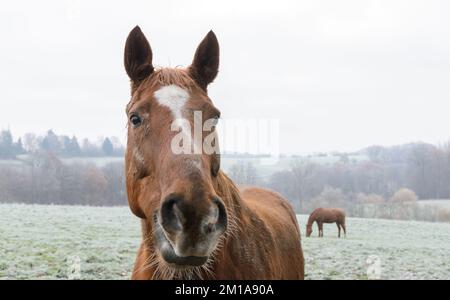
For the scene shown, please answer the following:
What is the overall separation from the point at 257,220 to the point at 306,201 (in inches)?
1673

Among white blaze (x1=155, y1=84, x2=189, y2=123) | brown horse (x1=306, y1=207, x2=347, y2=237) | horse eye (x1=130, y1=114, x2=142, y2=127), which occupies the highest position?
white blaze (x1=155, y1=84, x2=189, y2=123)

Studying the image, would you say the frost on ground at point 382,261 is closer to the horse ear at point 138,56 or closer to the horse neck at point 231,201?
the horse neck at point 231,201

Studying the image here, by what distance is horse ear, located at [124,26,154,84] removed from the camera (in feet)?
10.5

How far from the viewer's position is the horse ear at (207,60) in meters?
3.25

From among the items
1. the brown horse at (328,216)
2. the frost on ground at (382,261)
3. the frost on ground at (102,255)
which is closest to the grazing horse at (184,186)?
the frost on ground at (102,255)

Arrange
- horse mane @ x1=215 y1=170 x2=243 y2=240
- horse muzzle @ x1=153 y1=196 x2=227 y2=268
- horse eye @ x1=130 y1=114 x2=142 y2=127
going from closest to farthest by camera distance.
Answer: horse muzzle @ x1=153 y1=196 x2=227 y2=268
horse eye @ x1=130 y1=114 x2=142 y2=127
horse mane @ x1=215 y1=170 x2=243 y2=240

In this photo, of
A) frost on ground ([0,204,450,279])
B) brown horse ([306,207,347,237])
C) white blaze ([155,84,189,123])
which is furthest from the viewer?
brown horse ([306,207,347,237])

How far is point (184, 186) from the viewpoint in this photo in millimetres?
2240

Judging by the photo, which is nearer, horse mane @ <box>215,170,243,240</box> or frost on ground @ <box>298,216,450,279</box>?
horse mane @ <box>215,170,243,240</box>

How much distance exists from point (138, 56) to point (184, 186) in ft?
4.61

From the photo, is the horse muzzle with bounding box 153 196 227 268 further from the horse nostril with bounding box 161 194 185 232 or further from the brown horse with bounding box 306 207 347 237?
the brown horse with bounding box 306 207 347 237

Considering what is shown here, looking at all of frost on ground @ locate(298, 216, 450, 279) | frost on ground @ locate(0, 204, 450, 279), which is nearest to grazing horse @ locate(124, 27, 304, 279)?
frost on ground @ locate(0, 204, 450, 279)

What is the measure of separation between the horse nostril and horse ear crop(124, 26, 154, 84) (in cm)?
134
